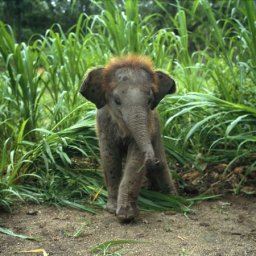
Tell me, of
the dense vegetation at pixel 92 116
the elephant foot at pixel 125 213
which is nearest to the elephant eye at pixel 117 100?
the elephant foot at pixel 125 213

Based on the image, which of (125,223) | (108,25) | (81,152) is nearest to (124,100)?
(125,223)

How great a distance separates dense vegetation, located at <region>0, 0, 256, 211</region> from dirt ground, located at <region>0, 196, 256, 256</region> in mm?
155

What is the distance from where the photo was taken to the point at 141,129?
113 inches

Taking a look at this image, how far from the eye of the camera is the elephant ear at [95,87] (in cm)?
317

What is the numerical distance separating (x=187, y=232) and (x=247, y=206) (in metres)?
0.62

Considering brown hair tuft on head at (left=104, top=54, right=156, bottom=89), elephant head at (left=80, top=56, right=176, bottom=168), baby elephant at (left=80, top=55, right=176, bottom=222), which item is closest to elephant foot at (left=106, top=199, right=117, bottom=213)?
baby elephant at (left=80, top=55, right=176, bottom=222)

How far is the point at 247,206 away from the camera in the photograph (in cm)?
334

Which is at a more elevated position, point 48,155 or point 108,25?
point 108,25

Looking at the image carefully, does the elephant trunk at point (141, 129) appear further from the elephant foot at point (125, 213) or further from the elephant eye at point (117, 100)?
the elephant foot at point (125, 213)

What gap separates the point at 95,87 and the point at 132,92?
31 cm

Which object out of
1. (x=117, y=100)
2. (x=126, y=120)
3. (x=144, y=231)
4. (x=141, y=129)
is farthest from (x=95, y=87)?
(x=144, y=231)

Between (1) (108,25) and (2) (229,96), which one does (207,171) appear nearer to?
(2) (229,96)

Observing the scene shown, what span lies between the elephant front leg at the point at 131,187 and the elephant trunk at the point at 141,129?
22 centimetres

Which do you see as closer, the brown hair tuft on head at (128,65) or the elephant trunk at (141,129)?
the elephant trunk at (141,129)
